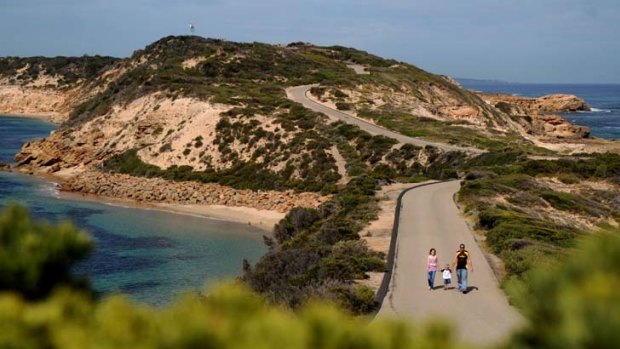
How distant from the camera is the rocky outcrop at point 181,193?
4062 centimetres

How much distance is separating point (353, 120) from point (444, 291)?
137 ft

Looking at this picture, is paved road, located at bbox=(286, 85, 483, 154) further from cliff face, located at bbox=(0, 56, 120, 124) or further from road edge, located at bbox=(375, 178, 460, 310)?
cliff face, located at bbox=(0, 56, 120, 124)

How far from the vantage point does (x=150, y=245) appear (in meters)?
32.2

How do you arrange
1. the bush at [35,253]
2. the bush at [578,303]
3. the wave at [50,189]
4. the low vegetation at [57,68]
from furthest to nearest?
the low vegetation at [57,68] < the wave at [50,189] < the bush at [35,253] < the bush at [578,303]

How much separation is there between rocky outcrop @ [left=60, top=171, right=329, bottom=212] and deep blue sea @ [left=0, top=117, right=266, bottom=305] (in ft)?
8.58

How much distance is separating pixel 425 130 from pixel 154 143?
23270 mm

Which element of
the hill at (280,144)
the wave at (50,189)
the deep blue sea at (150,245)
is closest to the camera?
the hill at (280,144)

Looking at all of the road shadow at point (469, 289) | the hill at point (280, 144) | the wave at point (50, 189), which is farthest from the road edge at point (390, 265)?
the wave at point (50, 189)

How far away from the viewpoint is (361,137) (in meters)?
48.9

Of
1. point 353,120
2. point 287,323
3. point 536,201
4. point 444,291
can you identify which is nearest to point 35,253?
point 287,323

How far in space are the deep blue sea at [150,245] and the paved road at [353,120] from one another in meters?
17.8

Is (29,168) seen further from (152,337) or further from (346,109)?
(152,337)

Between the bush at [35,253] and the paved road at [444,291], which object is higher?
the bush at [35,253]

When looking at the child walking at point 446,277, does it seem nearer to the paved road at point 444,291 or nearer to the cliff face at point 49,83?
the paved road at point 444,291
